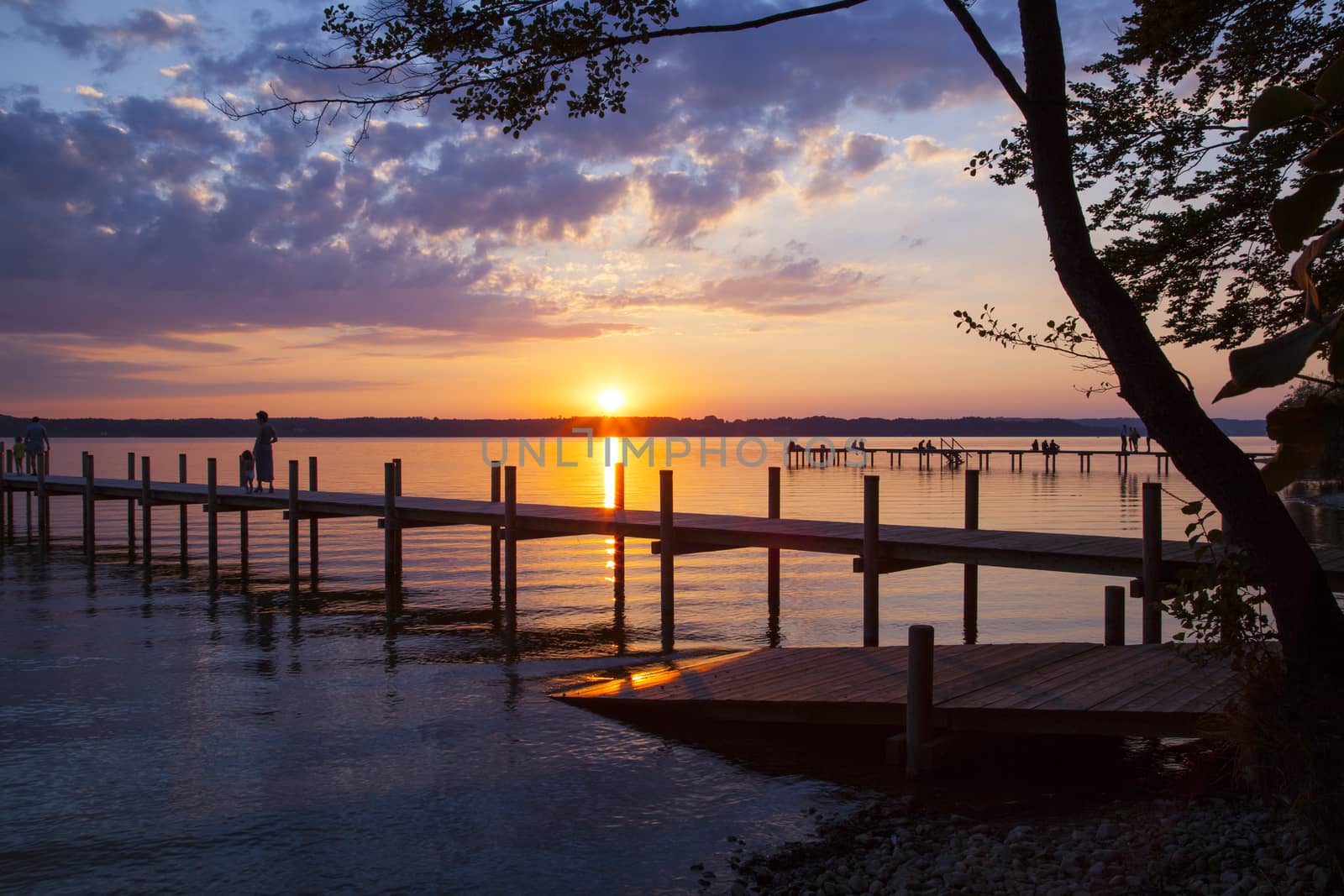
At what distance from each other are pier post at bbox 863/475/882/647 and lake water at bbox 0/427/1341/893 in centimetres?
223

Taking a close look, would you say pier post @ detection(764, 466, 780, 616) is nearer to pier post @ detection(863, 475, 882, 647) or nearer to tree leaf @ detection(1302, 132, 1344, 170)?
pier post @ detection(863, 475, 882, 647)

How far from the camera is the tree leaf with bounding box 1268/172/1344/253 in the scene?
2.14m

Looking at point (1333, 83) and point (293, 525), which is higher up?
point (1333, 83)

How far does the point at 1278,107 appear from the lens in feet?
7.24

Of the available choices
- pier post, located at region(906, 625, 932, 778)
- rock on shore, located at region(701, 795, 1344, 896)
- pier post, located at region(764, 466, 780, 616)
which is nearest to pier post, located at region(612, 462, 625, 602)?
pier post, located at region(764, 466, 780, 616)

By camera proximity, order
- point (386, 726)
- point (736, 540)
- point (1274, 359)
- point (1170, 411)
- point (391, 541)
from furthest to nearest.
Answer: point (391, 541), point (736, 540), point (386, 726), point (1170, 411), point (1274, 359)

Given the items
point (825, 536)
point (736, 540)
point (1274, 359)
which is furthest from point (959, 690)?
point (1274, 359)

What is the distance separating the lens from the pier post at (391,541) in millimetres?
19953

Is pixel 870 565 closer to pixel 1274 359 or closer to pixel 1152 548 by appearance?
pixel 1152 548

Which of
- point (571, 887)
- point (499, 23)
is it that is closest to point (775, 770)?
point (571, 887)

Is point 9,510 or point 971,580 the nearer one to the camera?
point 971,580

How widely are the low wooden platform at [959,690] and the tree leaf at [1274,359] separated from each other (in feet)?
17.6

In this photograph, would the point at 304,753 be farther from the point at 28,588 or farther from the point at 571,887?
the point at 28,588

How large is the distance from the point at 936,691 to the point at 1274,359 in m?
7.31
